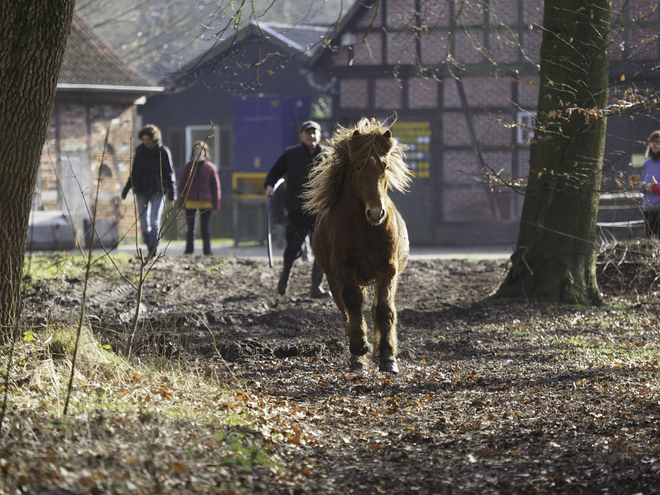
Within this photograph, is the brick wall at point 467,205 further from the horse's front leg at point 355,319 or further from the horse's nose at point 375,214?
the horse's nose at point 375,214

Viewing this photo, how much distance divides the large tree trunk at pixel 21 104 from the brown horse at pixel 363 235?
2267 millimetres

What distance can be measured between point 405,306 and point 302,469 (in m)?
6.11

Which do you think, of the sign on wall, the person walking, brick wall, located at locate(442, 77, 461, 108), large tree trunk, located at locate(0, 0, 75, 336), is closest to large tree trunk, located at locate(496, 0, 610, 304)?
large tree trunk, located at locate(0, 0, 75, 336)

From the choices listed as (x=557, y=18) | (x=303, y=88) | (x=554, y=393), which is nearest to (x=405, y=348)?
(x=554, y=393)

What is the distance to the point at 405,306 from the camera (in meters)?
9.84

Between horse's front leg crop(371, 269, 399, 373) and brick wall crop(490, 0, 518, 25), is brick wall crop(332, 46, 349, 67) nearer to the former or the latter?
brick wall crop(490, 0, 518, 25)

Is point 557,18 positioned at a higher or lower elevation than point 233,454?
higher

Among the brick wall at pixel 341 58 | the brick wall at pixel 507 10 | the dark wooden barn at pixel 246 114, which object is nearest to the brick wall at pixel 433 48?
the brick wall at pixel 507 10

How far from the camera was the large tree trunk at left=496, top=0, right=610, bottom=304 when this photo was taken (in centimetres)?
910

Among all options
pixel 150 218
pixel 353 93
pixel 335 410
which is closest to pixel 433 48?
pixel 353 93

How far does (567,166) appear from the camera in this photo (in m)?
9.27

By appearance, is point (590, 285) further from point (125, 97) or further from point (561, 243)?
point (125, 97)

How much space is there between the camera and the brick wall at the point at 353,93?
2230 centimetres

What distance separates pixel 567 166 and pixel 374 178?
159 inches
